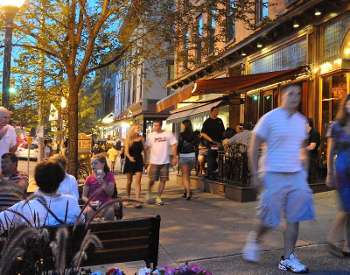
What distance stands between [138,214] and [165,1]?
6.32 m

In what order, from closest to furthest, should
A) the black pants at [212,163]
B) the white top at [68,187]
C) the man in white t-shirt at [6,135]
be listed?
the white top at [68,187] < the man in white t-shirt at [6,135] < the black pants at [212,163]

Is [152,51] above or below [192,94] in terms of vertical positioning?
above

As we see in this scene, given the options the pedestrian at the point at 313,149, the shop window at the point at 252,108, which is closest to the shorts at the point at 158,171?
the pedestrian at the point at 313,149

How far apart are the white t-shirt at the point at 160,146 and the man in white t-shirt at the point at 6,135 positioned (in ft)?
11.5

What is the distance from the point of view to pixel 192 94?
1333 centimetres

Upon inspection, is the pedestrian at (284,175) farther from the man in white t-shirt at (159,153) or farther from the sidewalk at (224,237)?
the man in white t-shirt at (159,153)

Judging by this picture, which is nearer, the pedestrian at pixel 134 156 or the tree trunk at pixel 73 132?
the pedestrian at pixel 134 156

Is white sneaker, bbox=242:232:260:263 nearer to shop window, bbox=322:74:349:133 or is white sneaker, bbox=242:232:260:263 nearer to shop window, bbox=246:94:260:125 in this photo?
shop window, bbox=322:74:349:133

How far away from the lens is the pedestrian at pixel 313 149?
9.92 meters

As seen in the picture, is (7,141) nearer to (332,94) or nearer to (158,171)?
(158,171)

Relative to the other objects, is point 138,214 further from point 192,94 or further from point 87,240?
point 87,240

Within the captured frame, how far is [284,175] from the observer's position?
4793mm

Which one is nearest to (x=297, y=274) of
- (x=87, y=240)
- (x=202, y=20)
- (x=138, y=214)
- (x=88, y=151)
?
(x=87, y=240)

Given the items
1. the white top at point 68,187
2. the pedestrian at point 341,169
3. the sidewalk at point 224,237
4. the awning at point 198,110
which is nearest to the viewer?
the pedestrian at point 341,169
